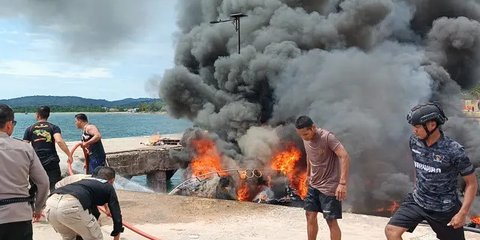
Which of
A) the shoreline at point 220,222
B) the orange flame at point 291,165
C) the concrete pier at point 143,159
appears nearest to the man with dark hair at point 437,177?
the shoreline at point 220,222

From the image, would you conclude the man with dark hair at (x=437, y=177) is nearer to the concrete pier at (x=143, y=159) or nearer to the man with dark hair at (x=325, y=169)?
the man with dark hair at (x=325, y=169)

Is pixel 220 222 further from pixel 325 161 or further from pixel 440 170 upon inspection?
pixel 440 170

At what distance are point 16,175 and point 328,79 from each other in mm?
16616

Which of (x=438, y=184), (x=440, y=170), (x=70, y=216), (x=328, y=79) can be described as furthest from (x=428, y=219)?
(x=328, y=79)

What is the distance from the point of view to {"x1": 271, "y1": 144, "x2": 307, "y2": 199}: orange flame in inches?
662

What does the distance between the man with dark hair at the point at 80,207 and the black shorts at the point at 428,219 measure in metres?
2.58

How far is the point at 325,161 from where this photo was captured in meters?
5.16

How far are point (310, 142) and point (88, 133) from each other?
4082mm

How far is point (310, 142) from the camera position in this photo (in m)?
5.19

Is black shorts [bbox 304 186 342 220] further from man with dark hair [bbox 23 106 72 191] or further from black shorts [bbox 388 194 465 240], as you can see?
man with dark hair [bbox 23 106 72 191]

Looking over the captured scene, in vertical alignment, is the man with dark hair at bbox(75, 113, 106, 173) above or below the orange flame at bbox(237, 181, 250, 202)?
above

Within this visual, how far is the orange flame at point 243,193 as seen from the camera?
1505 cm

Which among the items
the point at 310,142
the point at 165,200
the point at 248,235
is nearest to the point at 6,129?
the point at 310,142

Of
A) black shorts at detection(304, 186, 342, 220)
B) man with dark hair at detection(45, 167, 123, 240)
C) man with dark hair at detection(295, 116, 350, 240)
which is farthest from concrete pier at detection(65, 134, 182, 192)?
man with dark hair at detection(295, 116, 350, 240)
